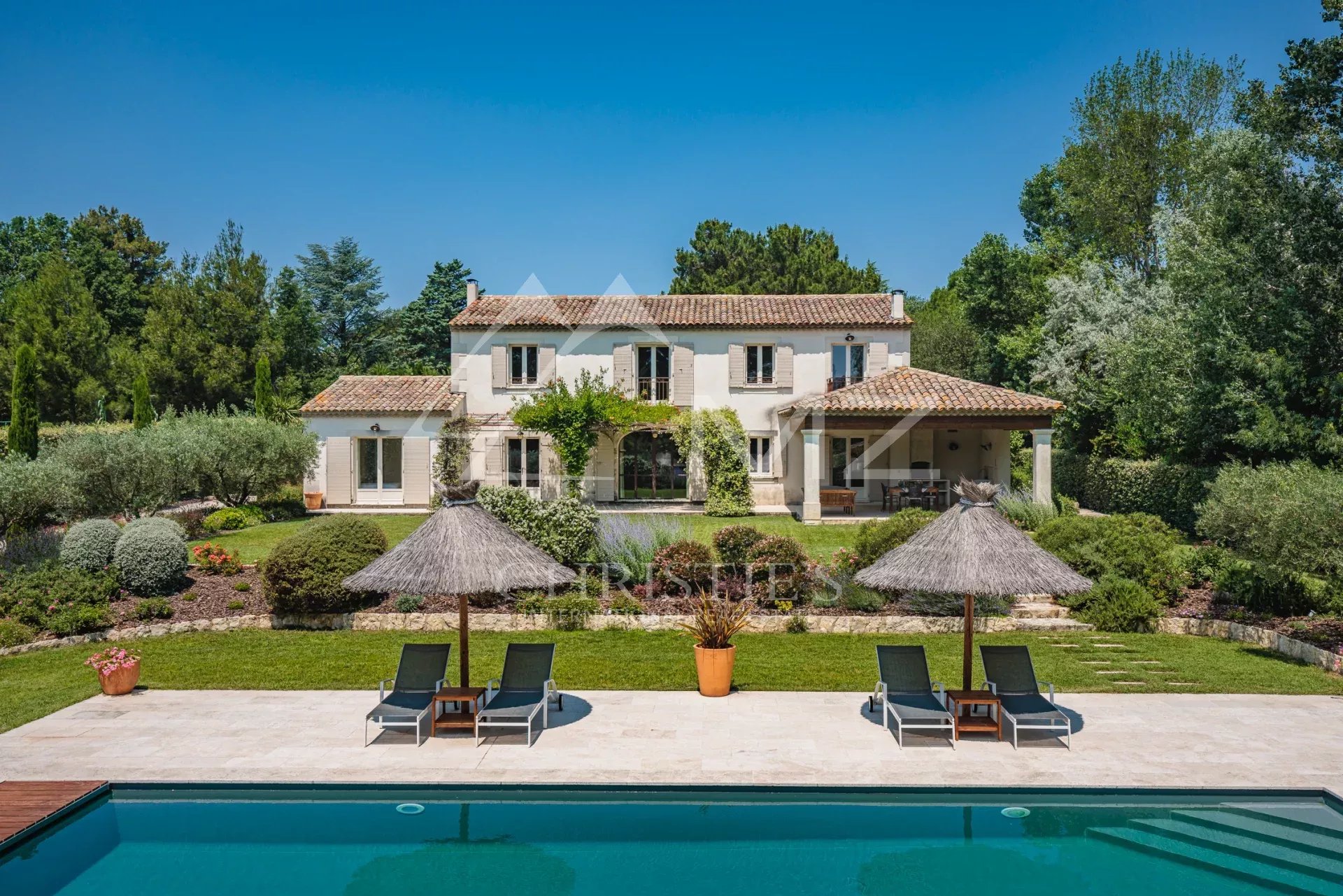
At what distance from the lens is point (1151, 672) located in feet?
36.8

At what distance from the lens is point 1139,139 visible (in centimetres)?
3412

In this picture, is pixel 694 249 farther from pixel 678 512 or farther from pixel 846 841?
pixel 846 841

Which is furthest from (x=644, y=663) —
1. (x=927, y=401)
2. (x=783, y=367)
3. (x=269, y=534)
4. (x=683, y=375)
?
(x=783, y=367)

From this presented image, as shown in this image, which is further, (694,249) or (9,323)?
(694,249)

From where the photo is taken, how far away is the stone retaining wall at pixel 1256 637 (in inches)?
442

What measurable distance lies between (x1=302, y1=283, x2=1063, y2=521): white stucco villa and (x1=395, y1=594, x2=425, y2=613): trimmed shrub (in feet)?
43.8

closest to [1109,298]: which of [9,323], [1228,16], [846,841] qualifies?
[1228,16]

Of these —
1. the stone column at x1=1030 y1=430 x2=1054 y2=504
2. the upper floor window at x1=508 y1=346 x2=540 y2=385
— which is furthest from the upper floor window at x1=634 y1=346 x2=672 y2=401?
the stone column at x1=1030 y1=430 x2=1054 y2=504

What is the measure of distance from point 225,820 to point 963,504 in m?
7.44

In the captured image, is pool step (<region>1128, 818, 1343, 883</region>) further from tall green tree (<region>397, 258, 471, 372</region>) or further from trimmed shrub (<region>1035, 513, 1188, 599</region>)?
tall green tree (<region>397, 258, 471, 372</region>)

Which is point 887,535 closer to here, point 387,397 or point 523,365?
point 523,365

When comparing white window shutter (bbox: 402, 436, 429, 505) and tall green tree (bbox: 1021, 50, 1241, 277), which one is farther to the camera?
tall green tree (bbox: 1021, 50, 1241, 277)

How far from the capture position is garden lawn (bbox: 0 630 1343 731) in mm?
10641

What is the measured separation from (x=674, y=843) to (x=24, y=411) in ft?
82.7
